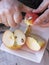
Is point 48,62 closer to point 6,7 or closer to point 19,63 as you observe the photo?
point 19,63

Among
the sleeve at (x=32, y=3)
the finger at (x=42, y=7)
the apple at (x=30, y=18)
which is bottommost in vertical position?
the apple at (x=30, y=18)

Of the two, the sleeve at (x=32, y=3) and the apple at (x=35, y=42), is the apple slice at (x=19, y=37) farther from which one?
the sleeve at (x=32, y=3)

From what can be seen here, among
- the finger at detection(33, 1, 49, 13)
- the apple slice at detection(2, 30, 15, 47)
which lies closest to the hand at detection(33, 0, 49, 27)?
the finger at detection(33, 1, 49, 13)

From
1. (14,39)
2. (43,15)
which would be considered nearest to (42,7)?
(43,15)

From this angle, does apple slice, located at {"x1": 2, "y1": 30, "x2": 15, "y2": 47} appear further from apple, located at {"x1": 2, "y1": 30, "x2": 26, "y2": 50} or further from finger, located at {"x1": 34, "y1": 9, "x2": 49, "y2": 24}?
finger, located at {"x1": 34, "y1": 9, "x2": 49, "y2": 24}

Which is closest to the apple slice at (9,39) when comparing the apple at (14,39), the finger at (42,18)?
the apple at (14,39)

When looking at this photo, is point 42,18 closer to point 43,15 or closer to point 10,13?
point 43,15
